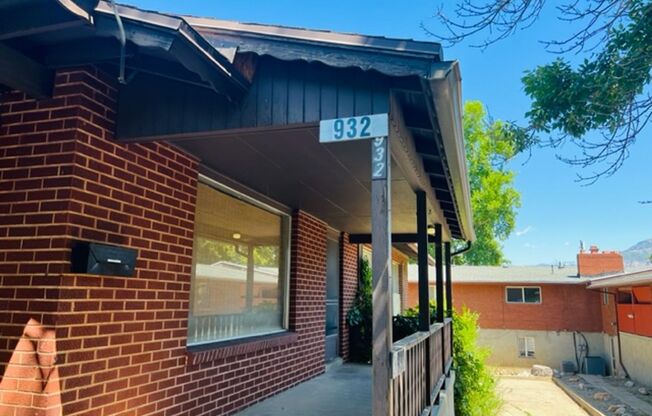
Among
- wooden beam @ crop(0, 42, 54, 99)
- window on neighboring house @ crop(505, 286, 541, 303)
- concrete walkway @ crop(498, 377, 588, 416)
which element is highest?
wooden beam @ crop(0, 42, 54, 99)

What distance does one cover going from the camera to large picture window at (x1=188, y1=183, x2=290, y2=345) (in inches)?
189

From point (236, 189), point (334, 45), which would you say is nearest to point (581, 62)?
point (334, 45)

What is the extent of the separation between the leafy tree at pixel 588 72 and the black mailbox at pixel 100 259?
3293 mm

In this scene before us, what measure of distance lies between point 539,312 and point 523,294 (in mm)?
1064

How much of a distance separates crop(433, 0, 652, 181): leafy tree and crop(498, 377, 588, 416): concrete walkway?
31.2 ft

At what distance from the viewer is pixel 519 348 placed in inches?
888

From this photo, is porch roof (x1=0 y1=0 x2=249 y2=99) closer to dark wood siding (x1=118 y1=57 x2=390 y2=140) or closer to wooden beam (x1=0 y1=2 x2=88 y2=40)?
wooden beam (x1=0 y1=2 x2=88 y2=40)

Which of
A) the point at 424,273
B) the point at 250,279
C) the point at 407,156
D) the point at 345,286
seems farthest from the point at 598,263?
the point at 407,156

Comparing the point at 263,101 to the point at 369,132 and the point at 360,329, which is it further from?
the point at 360,329

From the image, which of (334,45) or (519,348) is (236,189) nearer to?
(334,45)

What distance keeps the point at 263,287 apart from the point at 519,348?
1983cm

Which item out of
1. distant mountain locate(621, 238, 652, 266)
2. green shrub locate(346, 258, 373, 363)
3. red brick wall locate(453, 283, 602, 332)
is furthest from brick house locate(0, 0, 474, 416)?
distant mountain locate(621, 238, 652, 266)

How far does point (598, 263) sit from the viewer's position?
24094 mm

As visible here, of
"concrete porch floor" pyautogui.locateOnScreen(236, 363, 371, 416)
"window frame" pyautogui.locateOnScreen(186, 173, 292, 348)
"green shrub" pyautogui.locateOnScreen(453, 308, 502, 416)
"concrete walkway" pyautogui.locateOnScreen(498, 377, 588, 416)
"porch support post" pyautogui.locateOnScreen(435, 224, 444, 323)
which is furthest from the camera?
"concrete walkway" pyautogui.locateOnScreen(498, 377, 588, 416)
